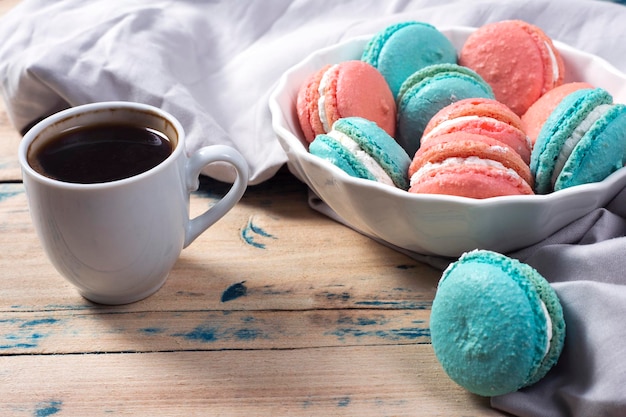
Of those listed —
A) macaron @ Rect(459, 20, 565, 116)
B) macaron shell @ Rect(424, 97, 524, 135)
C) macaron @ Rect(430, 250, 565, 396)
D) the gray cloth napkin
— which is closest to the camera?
macaron @ Rect(430, 250, 565, 396)

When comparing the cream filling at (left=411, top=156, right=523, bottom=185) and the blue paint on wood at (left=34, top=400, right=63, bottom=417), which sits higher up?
the cream filling at (left=411, top=156, right=523, bottom=185)

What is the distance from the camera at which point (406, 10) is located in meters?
1.40

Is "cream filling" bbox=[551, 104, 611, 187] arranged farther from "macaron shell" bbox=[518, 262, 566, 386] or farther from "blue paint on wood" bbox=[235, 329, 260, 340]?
"blue paint on wood" bbox=[235, 329, 260, 340]

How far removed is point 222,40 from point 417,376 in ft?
2.63

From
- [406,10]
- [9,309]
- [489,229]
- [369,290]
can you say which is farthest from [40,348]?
Result: [406,10]

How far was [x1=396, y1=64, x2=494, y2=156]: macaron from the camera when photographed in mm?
984

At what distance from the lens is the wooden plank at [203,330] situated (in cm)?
84

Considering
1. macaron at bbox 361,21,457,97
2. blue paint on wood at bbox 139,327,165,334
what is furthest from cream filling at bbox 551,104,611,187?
blue paint on wood at bbox 139,327,165,334

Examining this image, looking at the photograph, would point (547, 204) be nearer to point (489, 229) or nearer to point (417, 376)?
point (489, 229)

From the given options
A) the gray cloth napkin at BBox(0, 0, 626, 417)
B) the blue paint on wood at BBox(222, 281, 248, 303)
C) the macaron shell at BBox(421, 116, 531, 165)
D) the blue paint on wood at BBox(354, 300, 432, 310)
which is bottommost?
the blue paint on wood at BBox(222, 281, 248, 303)

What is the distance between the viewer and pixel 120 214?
78 centimetres

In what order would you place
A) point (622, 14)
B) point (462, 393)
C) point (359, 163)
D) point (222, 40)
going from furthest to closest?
point (222, 40), point (622, 14), point (359, 163), point (462, 393)

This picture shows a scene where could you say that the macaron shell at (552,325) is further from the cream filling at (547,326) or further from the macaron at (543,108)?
the macaron at (543,108)

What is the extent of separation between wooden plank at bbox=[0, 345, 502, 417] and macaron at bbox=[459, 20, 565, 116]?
41 cm
